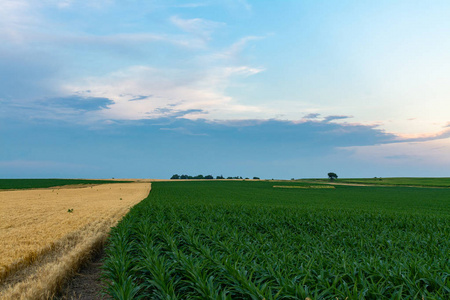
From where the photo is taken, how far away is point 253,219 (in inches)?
618

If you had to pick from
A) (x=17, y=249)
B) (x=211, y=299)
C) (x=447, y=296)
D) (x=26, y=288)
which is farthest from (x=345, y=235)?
(x=17, y=249)

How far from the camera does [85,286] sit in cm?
853

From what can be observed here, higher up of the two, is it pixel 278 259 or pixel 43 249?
pixel 278 259

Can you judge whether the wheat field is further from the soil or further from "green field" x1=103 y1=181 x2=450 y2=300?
"green field" x1=103 y1=181 x2=450 y2=300

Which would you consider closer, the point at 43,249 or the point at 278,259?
the point at 278,259

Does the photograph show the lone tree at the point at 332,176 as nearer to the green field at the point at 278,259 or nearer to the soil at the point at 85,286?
the green field at the point at 278,259

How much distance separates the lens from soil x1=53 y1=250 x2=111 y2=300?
7.79 meters

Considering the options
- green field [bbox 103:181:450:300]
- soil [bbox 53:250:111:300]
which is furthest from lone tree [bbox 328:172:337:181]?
soil [bbox 53:250:111:300]

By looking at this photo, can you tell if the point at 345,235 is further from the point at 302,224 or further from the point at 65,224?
the point at 65,224

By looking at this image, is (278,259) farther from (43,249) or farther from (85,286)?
(43,249)

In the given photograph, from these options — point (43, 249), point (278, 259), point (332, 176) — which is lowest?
point (43, 249)

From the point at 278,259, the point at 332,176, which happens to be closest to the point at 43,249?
the point at 278,259

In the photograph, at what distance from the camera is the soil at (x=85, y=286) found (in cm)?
779

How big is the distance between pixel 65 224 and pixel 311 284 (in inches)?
539
